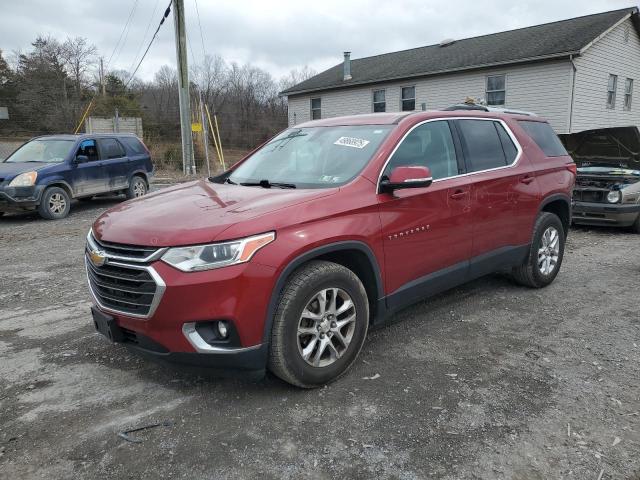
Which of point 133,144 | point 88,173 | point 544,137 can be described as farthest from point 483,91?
point 544,137

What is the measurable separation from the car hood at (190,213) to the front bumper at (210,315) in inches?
7.9

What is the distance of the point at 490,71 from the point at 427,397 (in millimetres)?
18889

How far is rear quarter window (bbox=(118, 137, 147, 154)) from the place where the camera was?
39.3 feet

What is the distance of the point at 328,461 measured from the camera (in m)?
2.61

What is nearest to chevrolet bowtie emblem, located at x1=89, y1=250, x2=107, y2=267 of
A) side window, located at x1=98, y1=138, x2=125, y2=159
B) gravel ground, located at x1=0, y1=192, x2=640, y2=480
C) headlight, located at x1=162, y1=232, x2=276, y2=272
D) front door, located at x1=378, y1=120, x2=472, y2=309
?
headlight, located at x1=162, y1=232, x2=276, y2=272

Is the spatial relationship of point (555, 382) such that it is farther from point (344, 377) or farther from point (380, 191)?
point (380, 191)

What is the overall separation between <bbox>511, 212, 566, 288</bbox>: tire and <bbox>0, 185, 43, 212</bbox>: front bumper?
8.54m

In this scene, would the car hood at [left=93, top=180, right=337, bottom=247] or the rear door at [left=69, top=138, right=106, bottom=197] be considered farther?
the rear door at [left=69, top=138, right=106, bottom=197]

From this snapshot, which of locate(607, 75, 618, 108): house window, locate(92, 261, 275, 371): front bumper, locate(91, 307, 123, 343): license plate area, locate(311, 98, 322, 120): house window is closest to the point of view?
locate(92, 261, 275, 371): front bumper

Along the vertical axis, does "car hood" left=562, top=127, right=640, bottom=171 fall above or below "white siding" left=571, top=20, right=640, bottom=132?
below

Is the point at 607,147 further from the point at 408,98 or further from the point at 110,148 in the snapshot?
the point at 408,98

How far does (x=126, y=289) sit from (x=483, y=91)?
63.4ft

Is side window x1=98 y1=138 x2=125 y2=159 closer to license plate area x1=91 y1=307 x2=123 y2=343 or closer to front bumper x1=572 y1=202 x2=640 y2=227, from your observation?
license plate area x1=91 y1=307 x2=123 y2=343

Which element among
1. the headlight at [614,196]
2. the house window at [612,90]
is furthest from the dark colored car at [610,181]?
the house window at [612,90]
